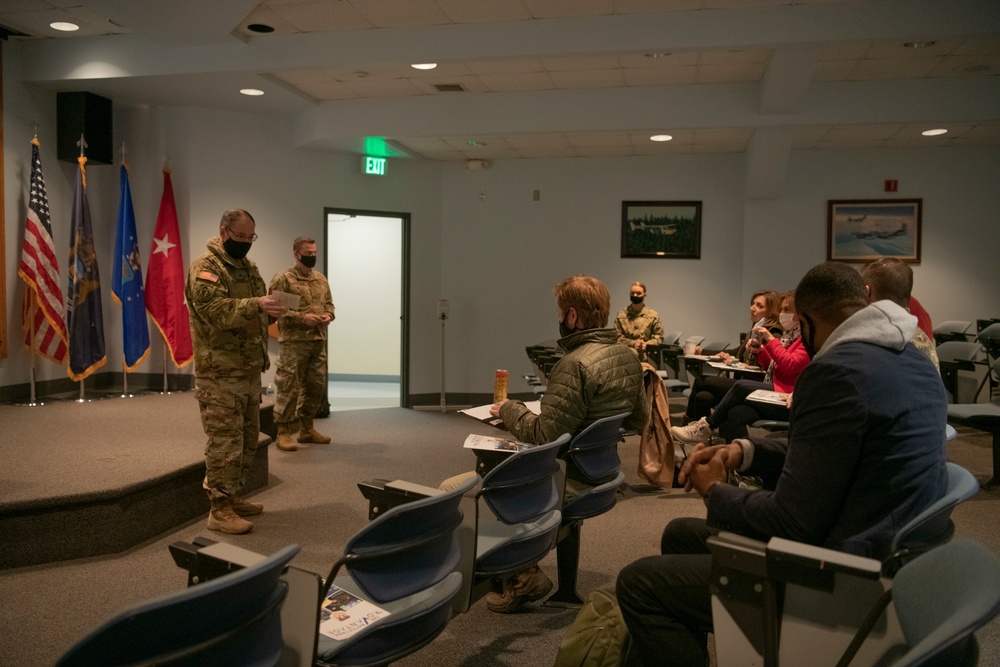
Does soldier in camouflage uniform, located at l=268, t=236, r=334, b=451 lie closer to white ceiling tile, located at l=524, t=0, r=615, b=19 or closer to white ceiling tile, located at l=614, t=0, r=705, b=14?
white ceiling tile, located at l=524, t=0, r=615, b=19

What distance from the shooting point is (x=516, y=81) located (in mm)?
7113

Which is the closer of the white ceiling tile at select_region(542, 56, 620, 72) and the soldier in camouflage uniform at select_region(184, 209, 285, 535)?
the soldier in camouflage uniform at select_region(184, 209, 285, 535)

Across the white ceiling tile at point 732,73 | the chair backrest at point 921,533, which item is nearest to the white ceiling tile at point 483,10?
the white ceiling tile at point 732,73

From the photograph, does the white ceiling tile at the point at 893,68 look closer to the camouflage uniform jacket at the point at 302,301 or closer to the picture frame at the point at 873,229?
the picture frame at the point at 873,229

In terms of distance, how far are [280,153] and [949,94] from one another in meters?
6.55

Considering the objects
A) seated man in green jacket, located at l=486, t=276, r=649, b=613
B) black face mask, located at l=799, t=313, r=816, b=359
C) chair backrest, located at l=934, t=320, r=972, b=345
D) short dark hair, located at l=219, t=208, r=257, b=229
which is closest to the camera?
black face mask, located at l=799, t=313, r=816, b=359

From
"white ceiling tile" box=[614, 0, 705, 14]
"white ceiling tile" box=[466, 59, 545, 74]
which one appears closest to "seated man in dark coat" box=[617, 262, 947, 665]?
"white ceiling tile" box=[614, 0, 705, 14]

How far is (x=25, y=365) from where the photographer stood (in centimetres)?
698

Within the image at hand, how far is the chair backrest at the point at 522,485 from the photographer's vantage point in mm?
2328

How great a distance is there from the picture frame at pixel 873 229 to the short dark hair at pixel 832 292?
7.67 meters

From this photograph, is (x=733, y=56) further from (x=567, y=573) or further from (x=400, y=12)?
(x=567, y=573)

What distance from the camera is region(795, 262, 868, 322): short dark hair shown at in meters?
1.96

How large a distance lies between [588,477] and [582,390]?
1.09 ft

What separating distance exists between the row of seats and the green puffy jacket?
105mm
